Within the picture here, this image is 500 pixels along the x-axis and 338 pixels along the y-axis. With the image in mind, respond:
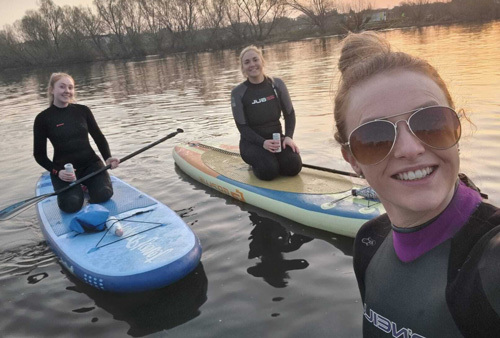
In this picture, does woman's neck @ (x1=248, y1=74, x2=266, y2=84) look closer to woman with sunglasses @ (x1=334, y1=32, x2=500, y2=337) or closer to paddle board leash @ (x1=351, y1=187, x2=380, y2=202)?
paddle board leash @ (x1=351, y1=187, x2=380, y2=202)

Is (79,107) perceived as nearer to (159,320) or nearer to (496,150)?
(159,320)

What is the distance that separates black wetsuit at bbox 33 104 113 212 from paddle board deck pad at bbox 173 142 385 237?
64.0 inches

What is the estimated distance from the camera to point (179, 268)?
11.9 feet

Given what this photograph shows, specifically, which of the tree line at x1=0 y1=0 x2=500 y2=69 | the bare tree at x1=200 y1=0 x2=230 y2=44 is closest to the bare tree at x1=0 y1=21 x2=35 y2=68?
the tree line at x1=0 y1=0 x2=500 y2=69

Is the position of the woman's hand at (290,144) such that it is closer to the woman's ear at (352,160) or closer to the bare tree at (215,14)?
the woman's ear at (352,160)

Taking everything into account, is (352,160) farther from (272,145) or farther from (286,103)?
(286,103)

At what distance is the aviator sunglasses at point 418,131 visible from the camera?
1.11m

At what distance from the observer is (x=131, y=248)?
3990mm

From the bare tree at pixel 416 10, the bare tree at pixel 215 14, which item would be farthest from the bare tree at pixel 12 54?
the bare tree at pixel 416 10

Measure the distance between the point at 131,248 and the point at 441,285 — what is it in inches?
134

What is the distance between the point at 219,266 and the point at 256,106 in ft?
8.49

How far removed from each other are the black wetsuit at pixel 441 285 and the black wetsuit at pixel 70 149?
15.2ft

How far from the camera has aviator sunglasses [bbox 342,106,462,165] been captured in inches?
43.5

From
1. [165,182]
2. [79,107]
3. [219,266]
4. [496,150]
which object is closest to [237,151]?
[165,182]
